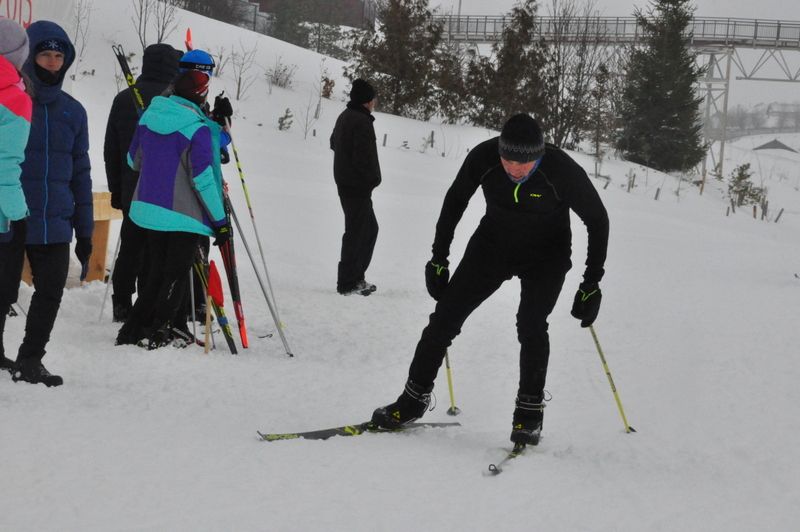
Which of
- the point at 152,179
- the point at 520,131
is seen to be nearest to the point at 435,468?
the point at 520,131

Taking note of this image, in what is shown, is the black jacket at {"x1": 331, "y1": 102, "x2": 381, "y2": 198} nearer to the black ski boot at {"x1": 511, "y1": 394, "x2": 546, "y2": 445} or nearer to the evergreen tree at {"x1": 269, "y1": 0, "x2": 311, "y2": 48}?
the black ski boot at {"x1": 511, "y1": 394, "x2": 546, "y2": 445}

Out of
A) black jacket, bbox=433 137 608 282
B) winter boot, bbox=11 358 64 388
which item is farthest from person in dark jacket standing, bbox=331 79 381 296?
winter boot, bbox=11 358 64 388

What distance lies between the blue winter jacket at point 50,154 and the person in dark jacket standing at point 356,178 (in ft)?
10.6

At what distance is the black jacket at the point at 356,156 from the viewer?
280 inches

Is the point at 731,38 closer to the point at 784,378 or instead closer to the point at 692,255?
the point at 692,255

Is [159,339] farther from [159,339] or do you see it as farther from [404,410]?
[404,410]

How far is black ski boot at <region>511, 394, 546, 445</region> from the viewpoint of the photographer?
3.67 m

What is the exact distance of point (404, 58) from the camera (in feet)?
70.4

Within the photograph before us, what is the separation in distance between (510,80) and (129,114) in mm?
18269

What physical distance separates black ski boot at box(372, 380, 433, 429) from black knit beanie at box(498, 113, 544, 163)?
3.72ft

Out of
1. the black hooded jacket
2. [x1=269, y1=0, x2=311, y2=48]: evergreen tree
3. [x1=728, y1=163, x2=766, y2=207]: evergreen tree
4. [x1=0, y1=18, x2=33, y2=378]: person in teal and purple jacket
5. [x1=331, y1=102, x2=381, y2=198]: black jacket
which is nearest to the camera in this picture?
[x1=0, y1=18, x2=33, y2=378]: person in teal and purple jacket

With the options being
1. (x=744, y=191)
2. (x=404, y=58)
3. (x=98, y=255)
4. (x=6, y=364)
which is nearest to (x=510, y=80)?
(x=404, y=58)

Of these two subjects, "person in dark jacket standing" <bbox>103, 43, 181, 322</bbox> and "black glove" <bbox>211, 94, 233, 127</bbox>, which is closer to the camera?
"black glove" <bbox>211, 94, 233, 127</bbox>

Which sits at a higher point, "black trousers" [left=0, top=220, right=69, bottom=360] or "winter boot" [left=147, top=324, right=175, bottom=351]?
"black trousers" [left=0, top=220, right=69, bottom=360]
